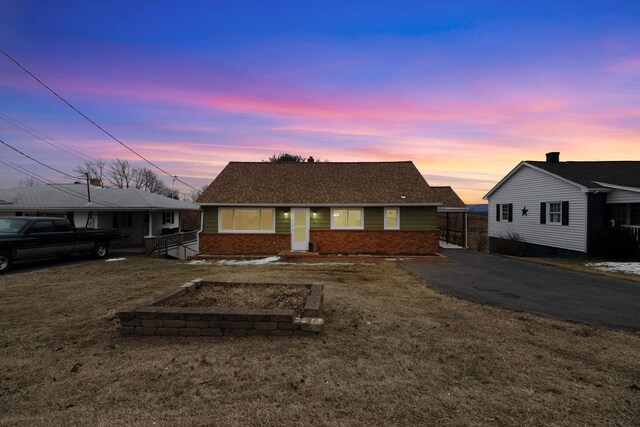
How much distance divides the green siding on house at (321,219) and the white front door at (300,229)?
338mm

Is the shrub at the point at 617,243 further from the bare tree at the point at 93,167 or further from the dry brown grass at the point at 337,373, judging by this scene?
the bare tree at the point at 93,167

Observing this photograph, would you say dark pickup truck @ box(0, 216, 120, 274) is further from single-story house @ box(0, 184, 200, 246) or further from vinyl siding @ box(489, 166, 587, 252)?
vinyl siding @ box(489, 166, 587, 252)

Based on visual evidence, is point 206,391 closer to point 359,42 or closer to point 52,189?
point 359,42

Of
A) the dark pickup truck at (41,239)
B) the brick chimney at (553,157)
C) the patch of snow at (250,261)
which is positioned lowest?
the patch of snow at (250,261)

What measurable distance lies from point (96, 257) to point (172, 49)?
10924mm

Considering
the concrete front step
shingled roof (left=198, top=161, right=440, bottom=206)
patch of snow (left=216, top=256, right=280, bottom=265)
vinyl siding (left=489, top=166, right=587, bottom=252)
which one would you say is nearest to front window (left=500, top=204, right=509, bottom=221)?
vinyl siding (left=489, top=166, right=587, bottom=252)

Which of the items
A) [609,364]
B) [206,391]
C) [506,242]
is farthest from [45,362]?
[506,242]

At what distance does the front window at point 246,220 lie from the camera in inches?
692

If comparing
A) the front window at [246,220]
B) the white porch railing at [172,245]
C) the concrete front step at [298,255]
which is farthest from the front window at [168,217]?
the concrete front step at [298,255]

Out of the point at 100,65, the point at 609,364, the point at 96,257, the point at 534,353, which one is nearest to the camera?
the point at 609,364

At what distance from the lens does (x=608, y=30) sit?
1322 cm

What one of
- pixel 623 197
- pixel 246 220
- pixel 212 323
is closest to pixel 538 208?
pixel 623 197

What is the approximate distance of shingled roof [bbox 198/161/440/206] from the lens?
1741 cm

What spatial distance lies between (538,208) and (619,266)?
7.13 meters
